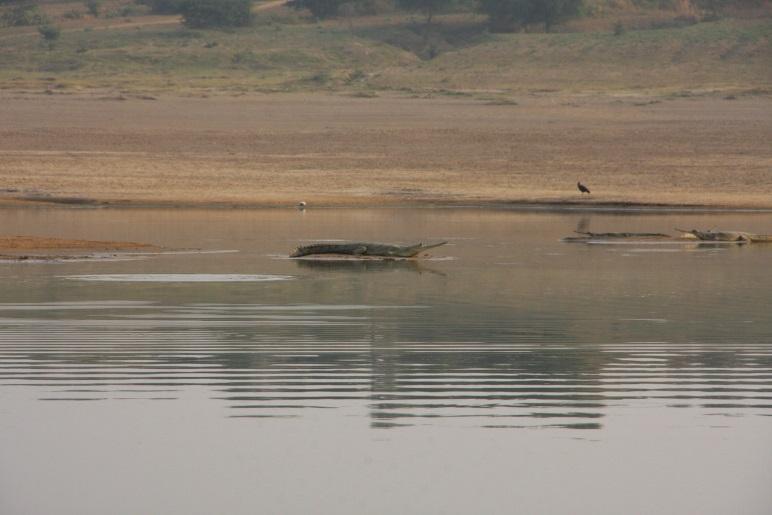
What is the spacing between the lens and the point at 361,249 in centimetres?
1958

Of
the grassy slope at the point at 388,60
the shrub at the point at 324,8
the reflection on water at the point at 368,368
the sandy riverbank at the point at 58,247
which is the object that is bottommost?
the grassy slope at the point at 388,60

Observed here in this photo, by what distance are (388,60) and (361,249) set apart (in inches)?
1833

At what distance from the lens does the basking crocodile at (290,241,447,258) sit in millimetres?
19578

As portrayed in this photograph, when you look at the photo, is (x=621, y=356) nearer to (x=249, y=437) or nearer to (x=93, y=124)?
(x=249, y=437)

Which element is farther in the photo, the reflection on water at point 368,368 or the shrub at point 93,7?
the shrub at point 93,7

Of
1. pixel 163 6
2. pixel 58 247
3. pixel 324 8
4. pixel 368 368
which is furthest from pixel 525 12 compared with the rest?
pixel 368 368

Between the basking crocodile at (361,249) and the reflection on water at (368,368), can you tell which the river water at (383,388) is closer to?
the reflection on water at (368,368)

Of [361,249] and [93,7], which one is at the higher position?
[361,249]

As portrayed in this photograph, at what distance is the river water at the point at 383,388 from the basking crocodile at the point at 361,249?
501mm

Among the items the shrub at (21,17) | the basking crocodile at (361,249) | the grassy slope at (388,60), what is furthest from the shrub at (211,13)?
the basking crocodile at (361,249)

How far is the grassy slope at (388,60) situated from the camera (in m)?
56.2

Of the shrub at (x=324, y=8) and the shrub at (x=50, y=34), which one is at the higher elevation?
the shrub at (x=324, y=8)

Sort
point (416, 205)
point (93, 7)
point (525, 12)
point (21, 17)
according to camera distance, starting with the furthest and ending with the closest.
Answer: point (93, 7), point (21, 17), point (525, 12), point (416, 205)

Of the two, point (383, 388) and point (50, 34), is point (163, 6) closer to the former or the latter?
point (50, 34)
